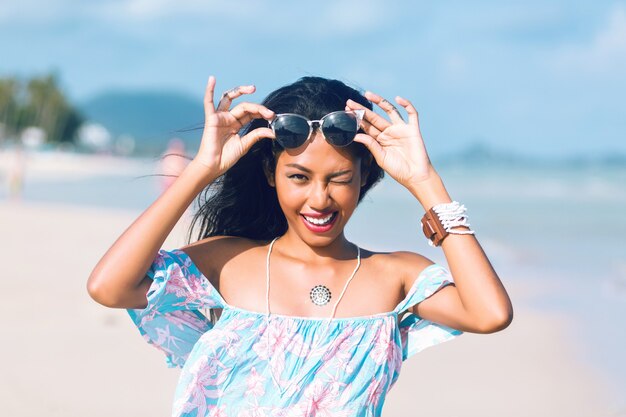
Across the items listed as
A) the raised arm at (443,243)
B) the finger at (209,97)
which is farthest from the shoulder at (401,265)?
the finger at (209,97)

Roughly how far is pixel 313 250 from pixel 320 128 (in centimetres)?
43

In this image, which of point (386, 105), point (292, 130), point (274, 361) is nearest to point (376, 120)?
point (386, 105)

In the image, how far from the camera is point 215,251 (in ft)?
10.4

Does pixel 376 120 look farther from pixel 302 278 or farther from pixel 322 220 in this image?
pixel 302 278

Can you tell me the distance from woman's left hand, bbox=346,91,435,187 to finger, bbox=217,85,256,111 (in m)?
0.32

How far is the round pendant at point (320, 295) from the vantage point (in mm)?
3049

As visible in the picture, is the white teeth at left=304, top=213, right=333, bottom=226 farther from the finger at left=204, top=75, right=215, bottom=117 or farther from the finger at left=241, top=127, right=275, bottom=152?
the finger at left=204, top=75, right=215, bottom=117

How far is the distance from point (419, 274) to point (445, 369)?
3.64 metres

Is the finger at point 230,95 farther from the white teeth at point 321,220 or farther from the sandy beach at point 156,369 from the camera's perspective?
the sandy beach at point 156,369

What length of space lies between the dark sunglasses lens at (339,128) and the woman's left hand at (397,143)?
0.31ft

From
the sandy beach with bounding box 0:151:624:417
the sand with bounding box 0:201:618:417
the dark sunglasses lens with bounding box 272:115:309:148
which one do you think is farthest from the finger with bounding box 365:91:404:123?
the sand with bounding box 0:201:618:417

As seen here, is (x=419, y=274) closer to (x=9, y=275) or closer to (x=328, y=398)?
(x=328, y=398)

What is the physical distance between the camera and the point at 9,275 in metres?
9.41

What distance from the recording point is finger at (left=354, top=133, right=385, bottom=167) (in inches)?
118
